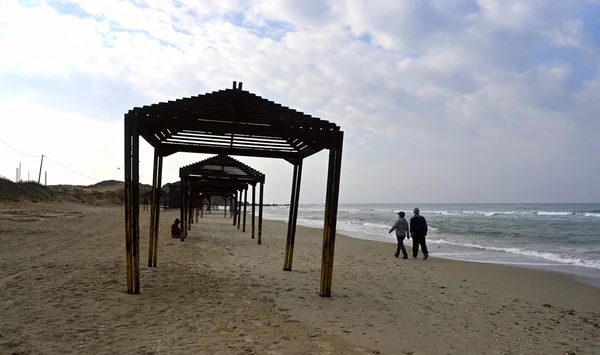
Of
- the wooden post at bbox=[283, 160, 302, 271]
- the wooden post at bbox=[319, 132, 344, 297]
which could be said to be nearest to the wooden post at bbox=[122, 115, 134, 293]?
the wooden post at bbox=[319, 132, 344, 297]

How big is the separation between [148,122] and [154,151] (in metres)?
2.44

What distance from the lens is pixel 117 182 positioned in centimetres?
8481

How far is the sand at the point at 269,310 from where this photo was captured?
4645 millimetres

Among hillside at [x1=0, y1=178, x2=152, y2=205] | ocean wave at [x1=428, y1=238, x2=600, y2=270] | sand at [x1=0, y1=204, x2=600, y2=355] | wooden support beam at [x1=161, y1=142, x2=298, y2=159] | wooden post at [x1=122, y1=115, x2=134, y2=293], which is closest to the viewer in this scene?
sand at [x1=0, y1=204, x2=600, y2=355]

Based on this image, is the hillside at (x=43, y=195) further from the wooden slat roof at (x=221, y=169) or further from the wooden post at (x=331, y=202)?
the wooden post at (x=331, y=202)

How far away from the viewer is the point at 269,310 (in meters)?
6.05

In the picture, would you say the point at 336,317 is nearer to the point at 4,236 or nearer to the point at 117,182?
the point at 4,236

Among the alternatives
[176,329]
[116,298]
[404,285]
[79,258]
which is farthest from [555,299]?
[79,258]

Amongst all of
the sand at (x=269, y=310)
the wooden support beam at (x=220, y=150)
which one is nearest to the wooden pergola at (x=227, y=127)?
the sand at (x=269, y=310)

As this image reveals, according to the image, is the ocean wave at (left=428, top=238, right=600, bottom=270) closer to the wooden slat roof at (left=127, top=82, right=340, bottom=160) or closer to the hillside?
the wooden slat roof at (left=127, top=82, right=340, bottom=160)

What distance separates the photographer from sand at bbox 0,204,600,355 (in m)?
4.64

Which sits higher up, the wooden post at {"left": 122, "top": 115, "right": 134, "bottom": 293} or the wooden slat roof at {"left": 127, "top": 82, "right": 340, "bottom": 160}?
the wooden slat roof at {"left": 127, "top": 82, "right": 340, "bottom": 160}

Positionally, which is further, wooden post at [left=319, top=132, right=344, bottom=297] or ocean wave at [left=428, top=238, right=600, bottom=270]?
ocean wave at [left=428, top=238, right=600, bottom=270]

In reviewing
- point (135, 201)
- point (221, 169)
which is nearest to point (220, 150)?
point (135, 201)
